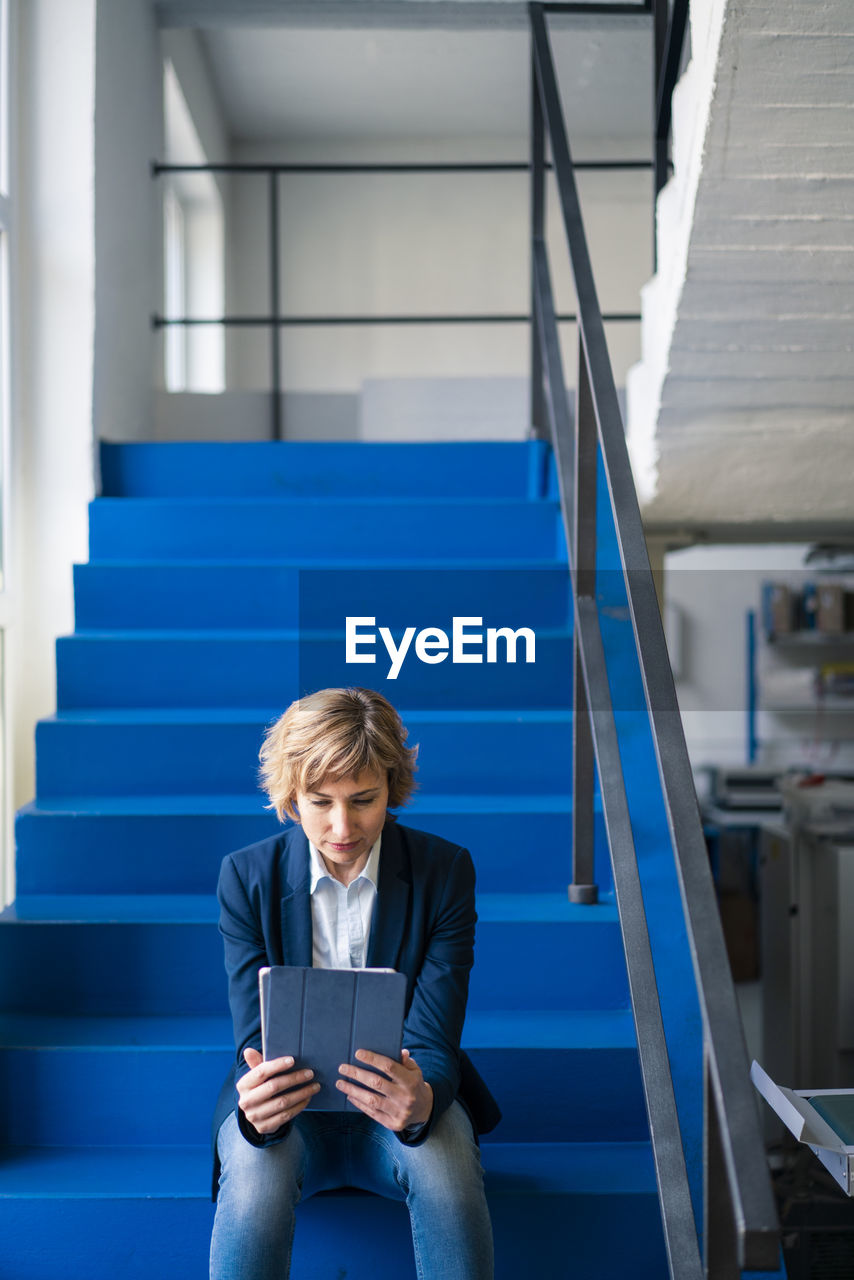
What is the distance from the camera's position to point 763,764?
7.30 m

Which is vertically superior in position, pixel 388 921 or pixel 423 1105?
pixel 388 921

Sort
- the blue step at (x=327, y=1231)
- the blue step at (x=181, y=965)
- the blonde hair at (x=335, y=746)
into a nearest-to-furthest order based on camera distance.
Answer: the blonde hair at (x=335, y=746), the blue step at (x=327, y=1231), the blue step at (x=181, y=965)

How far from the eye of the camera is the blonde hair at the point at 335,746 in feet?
4.87

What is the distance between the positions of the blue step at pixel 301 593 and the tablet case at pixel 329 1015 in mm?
1311

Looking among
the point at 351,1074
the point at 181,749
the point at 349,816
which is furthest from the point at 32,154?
the point at 351,1074

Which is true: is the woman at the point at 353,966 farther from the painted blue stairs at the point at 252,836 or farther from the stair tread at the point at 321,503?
the stair tread at the point at 321,503

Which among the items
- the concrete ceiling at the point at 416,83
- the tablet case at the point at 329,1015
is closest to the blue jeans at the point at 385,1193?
the tablet case at the point at 329,1015

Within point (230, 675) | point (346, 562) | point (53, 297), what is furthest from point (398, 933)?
point (53, 297)

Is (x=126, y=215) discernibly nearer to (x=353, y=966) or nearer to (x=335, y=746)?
(x=335, y=746)

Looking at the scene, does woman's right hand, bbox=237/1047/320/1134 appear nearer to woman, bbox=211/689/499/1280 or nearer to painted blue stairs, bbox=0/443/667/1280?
woman, bbox=211/689/499/1280

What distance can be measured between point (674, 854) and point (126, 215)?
2.86 m

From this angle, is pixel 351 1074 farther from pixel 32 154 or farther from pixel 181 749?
pixel 32 154

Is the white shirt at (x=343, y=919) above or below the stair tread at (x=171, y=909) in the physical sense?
above

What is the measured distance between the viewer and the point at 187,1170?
1.74 meters
